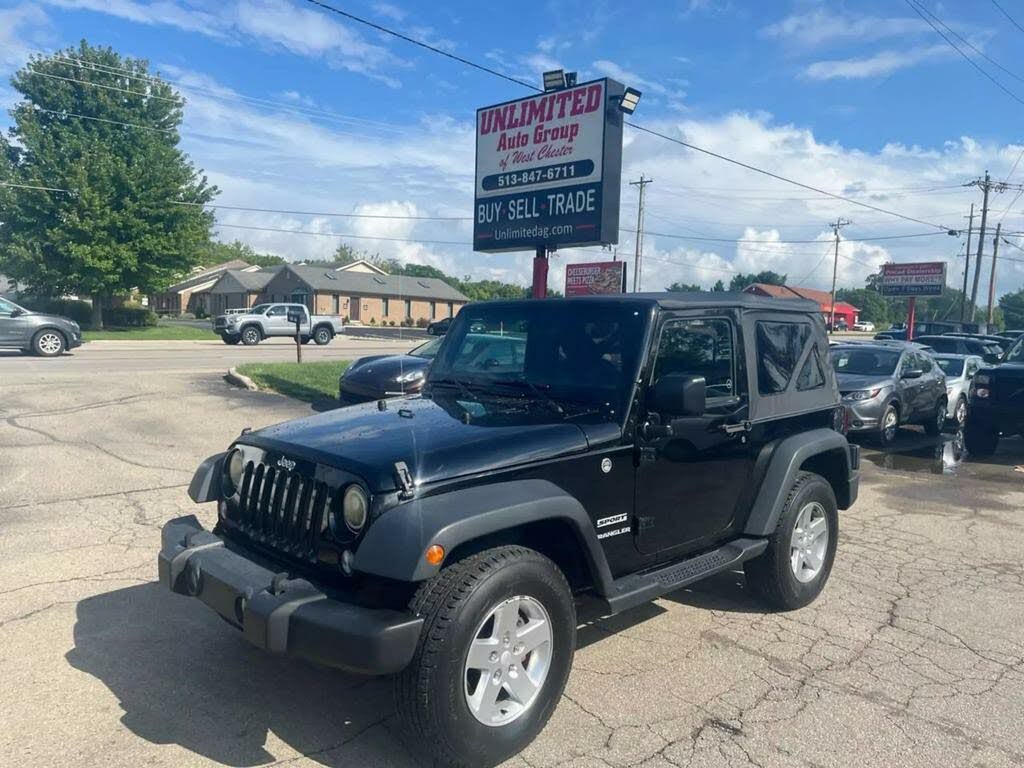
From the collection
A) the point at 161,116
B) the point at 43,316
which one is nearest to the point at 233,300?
the point at 161,116

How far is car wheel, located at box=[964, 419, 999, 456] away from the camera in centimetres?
1130

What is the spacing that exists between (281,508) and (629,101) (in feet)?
34.8

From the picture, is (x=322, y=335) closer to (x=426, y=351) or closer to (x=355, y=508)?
(x=426, y=351)

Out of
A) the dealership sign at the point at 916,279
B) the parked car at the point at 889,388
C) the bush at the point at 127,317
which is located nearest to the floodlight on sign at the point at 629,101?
the parked car at the point at 889,388

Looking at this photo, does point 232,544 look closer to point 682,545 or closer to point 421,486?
point 421,486

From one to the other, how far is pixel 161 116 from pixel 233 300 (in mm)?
38601

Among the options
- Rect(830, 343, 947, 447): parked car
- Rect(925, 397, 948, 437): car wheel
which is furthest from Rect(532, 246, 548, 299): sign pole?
Rect(925, 397, 948, 437): car wheel

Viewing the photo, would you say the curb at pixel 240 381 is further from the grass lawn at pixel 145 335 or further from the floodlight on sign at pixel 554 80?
the grass lawn at pixel 145 335

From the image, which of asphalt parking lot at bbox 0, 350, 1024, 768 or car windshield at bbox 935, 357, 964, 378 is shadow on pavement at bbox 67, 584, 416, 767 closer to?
asphalt parking lot at bbox 0, 350, 1024, 768

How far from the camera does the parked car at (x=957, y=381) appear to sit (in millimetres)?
15547

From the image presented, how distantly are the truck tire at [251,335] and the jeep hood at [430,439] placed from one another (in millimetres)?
28268

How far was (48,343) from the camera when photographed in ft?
69.6

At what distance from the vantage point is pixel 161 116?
128 feet

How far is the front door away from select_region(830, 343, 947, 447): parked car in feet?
26.0
